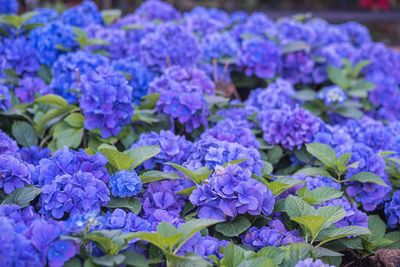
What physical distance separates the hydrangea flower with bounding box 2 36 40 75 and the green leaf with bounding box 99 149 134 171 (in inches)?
48.8

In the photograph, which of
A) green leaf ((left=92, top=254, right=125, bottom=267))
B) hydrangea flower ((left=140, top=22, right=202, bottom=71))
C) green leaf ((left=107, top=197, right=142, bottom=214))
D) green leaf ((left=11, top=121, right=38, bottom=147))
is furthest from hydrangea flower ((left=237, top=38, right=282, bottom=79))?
green leaf ((left=92, top=254, right=125, bottom=267))

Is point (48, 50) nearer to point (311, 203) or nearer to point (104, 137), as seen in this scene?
point (104, 137)

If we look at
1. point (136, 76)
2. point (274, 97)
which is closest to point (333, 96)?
point (274, 97)

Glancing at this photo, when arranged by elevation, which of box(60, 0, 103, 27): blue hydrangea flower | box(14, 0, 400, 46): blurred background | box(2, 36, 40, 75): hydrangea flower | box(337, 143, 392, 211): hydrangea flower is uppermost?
box(60, 0, 103, 27): blue hydrangea flower

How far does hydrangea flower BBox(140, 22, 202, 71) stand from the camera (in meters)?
2.72

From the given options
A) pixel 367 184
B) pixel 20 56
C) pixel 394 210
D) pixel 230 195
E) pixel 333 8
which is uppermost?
pixel 20 56

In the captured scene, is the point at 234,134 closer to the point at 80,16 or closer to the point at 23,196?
the point at 23,196

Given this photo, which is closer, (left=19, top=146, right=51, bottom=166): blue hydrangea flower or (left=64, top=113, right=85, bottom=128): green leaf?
(left=19, top=146, right=51, bottom=166): blue hydrangea flower

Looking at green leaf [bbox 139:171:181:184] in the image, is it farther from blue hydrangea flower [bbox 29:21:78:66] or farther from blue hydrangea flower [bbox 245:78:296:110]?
blue hydrangea flower [bbox 29:21:78:66]

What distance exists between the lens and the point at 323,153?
6.24 ft

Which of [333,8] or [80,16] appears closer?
[80,16]

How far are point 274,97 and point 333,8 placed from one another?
1038 cm

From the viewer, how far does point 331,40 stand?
148 inches

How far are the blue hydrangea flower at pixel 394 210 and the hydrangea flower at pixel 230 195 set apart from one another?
28.9 inches
